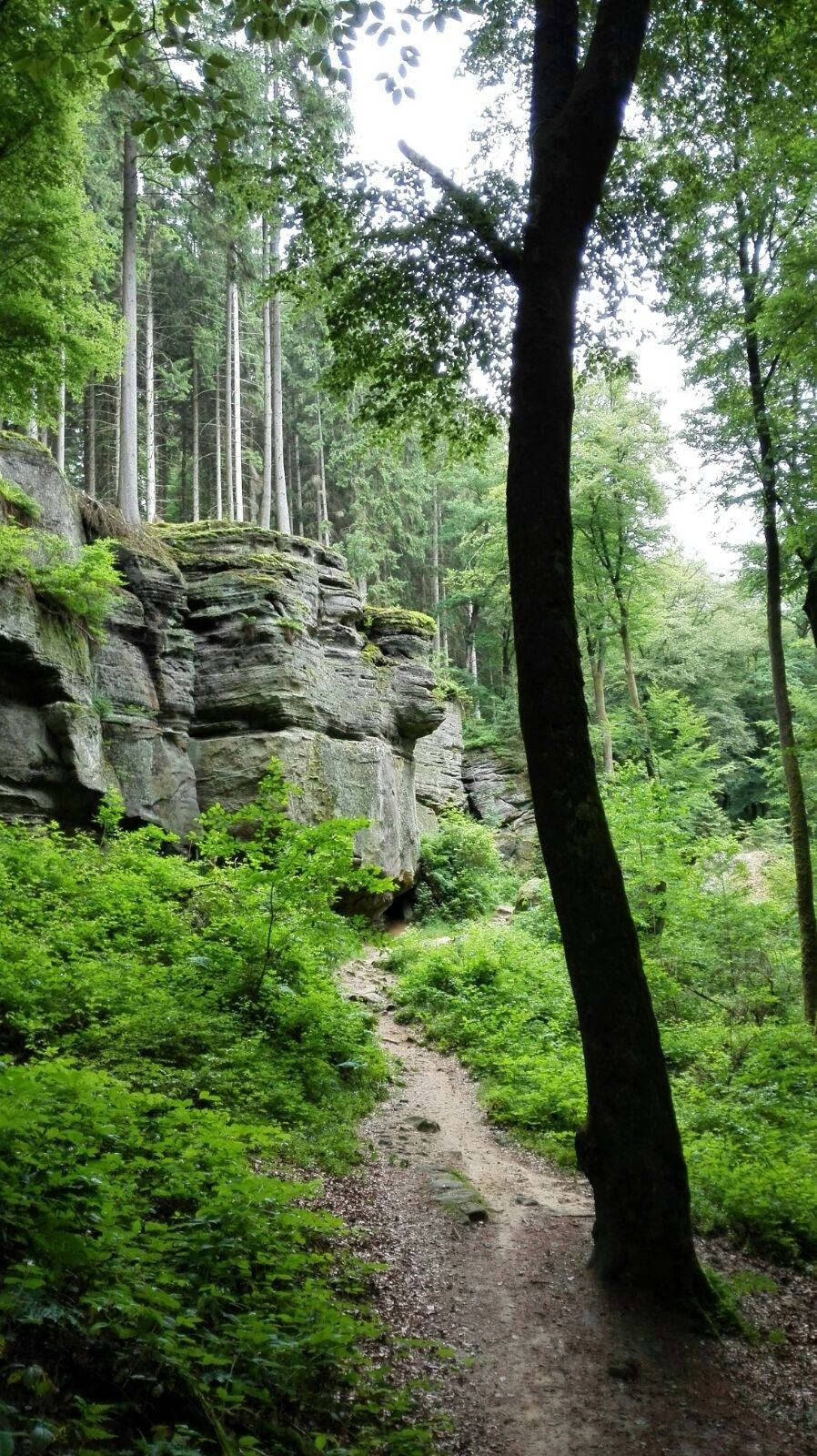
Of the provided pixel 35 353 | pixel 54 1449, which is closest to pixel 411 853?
pixel 35 353

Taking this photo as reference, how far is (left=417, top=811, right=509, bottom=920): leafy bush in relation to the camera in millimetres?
21016

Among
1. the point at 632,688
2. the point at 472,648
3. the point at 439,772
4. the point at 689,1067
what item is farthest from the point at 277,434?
the point at 689,1067

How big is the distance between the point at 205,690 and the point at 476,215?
11396mm

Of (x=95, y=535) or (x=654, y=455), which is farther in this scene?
(x=654, y=455)

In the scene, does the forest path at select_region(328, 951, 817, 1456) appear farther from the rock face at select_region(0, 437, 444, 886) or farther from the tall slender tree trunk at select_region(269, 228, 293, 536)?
the tall slender tree trunk at select_region(269, 228, 293, 536)

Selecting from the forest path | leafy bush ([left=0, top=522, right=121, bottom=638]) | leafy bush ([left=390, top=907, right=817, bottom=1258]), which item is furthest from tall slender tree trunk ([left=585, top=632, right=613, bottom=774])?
the forest path

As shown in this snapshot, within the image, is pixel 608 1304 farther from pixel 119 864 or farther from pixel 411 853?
Answer: pixel 411 853

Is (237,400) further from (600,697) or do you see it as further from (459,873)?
(459,873)

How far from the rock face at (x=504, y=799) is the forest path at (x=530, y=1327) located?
2017cm

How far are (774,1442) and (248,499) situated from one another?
35.6m

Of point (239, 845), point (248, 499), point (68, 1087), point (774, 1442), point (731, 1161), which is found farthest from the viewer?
point (248, 499)

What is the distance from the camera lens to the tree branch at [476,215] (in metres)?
5.24

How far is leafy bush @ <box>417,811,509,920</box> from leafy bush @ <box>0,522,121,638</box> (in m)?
11.4

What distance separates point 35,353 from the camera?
9.79m
